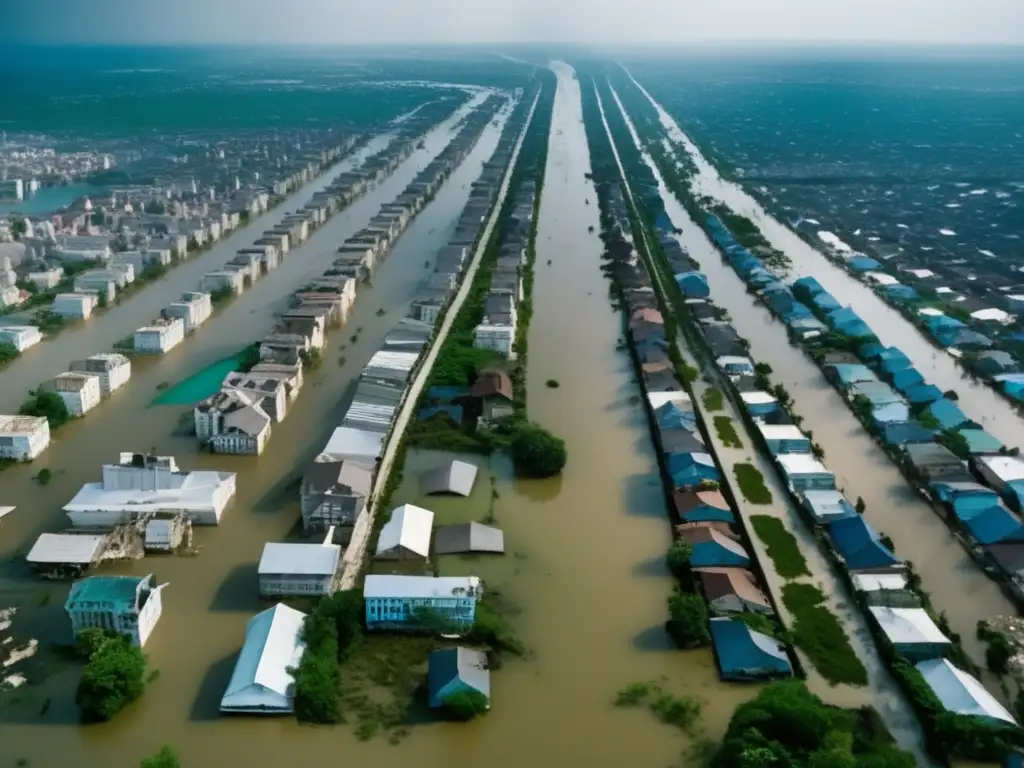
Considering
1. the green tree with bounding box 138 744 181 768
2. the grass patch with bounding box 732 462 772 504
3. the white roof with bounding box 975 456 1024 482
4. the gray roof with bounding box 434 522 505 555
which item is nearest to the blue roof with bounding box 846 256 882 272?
the white roof with bounding box 975 456 1024 482

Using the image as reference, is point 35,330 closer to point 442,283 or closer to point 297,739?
point 442,283

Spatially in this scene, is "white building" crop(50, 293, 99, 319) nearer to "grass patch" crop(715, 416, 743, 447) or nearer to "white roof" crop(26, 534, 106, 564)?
"white roof" crop(26, 534, 106, 564)

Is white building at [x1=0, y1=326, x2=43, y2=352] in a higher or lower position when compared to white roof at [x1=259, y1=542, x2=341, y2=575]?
higher

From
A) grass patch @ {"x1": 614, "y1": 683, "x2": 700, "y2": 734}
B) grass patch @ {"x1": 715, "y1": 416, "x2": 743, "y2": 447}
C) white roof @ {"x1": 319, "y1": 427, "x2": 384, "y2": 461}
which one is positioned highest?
white roof @ {"x1": 319, "y1": 427, "x2": 384, "y2": 461}

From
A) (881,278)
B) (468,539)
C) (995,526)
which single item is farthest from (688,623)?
(881,278)

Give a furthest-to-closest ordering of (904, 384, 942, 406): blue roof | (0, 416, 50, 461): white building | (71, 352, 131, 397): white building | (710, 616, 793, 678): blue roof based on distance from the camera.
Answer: (71, 352, 131, 397): white building
(904, 384, 942, 406): blue roof
(0, 416, 50, 461): white building
(710, 616, 793, 678): blue roof

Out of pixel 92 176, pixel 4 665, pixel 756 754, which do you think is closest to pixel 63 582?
pixel 4 665

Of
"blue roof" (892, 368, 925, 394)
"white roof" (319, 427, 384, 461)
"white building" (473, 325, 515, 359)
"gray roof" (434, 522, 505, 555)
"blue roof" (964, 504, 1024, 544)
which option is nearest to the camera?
"gray roof" (434, 522, 505, 555)
